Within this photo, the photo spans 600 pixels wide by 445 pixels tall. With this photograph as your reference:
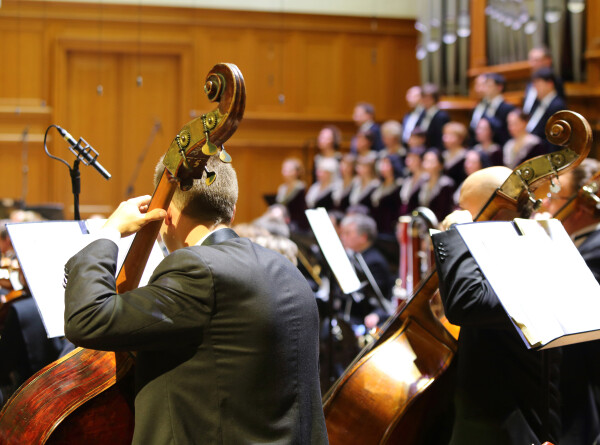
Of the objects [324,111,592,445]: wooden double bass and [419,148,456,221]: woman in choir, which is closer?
[324,111,592,445]: wooden double bass

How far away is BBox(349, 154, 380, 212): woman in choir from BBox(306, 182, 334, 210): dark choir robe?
0.33m

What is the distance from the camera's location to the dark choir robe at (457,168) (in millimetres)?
6895

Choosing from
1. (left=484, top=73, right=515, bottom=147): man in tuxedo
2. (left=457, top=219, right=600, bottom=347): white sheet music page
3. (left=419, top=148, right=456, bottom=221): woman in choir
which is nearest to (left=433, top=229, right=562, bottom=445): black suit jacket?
(left=457, top=219, right=600, bottom=347): white sheet music page

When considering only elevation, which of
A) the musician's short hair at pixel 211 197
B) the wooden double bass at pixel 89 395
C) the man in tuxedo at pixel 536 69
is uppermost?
the man in tuxedo at pixel 536 69

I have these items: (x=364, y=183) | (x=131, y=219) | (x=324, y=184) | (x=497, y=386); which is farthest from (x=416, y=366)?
(x=324, y=184)

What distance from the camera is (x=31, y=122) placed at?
8992 millimetres

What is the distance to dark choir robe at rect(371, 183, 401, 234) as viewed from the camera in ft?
23.7

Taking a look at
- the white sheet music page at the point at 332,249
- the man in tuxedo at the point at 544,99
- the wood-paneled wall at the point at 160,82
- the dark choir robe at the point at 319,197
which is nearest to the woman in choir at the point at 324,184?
the dark choir robe at the point at 319,197

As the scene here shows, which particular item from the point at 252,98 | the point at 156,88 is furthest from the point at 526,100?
the point at 156,88

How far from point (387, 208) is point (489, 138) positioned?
1.18 meters

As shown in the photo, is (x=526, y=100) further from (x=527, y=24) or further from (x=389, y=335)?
(x=389, y=335)

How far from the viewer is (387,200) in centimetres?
726

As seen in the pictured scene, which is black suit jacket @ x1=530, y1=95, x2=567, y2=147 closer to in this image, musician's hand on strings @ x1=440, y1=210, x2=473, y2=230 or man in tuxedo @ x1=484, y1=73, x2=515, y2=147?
man in tuxedo @ x1=484, y1=73, x2=515, y2=147

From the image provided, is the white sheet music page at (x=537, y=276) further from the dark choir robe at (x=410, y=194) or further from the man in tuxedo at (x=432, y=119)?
the man in tuxedo at (x=432, y=119)
